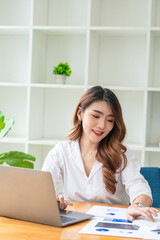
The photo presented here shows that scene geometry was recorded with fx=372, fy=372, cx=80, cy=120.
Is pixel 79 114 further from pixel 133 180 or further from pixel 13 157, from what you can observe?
pixel 13 157

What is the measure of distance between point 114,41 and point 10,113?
1.25 metres

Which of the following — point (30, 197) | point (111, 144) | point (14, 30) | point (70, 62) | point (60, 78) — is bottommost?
point (30, 197)

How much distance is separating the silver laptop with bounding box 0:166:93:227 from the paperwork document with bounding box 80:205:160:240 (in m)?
0.07

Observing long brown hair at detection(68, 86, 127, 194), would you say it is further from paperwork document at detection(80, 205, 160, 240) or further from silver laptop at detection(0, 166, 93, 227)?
silver laptop at detection(0, 166, 93, 227)

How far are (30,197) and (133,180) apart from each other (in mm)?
766

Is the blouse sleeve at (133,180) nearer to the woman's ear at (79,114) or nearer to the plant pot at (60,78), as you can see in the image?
the woman's ear at (79,114)

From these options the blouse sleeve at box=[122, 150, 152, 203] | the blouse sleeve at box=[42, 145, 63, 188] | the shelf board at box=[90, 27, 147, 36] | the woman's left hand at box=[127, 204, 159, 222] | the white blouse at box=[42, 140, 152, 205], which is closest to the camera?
the woman's left hand at box=[127, 204, 159, 222]

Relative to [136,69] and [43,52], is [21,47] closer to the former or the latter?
[43,52]

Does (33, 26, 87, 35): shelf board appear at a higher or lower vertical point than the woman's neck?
higher

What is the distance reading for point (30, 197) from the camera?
1533mm

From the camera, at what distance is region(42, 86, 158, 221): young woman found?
84.7 inches

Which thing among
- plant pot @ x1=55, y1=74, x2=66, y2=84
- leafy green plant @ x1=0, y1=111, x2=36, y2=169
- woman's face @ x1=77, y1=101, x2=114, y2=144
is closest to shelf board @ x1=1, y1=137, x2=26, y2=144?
leafy green plant @ x1=0, y1=111, x2=36, y2=169

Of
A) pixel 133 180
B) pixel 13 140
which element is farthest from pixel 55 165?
→ pixel 13 140

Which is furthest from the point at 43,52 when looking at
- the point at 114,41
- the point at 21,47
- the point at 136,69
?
the point at 136,69
